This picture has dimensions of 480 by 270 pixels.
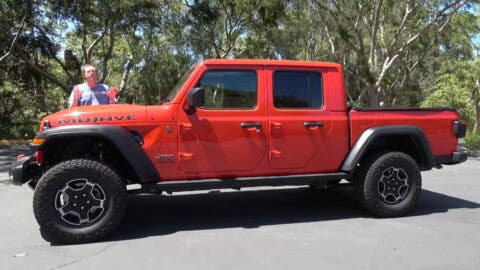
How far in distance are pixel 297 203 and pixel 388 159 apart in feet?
4.99

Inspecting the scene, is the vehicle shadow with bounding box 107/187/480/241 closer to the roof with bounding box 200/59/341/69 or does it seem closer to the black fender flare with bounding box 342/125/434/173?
the black fender flare with bounding box 342/125/434/173

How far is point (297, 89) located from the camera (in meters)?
6.12

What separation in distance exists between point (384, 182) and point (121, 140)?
319 centimetres

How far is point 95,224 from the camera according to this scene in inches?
210

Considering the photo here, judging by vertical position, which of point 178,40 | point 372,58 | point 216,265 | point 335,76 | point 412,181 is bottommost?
point 216,265

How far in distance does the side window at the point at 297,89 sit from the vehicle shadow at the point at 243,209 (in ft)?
4.58

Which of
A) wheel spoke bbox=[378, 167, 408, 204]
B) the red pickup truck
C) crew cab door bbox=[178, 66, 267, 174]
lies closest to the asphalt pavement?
wheel spoke bbox=[378, 167, 408, 204]

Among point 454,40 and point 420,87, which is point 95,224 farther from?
point 420,87

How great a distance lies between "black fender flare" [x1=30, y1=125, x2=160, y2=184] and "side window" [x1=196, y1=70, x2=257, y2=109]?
909 mm

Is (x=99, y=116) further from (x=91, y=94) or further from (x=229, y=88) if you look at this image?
(x=229, y=88)

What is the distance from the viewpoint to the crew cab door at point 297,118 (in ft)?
19.4

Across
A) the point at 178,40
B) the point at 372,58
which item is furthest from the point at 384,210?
the point at 178,40

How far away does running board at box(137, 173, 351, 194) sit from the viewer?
5.57 m

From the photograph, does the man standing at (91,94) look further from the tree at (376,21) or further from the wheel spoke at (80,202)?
the tree at (376,21)
